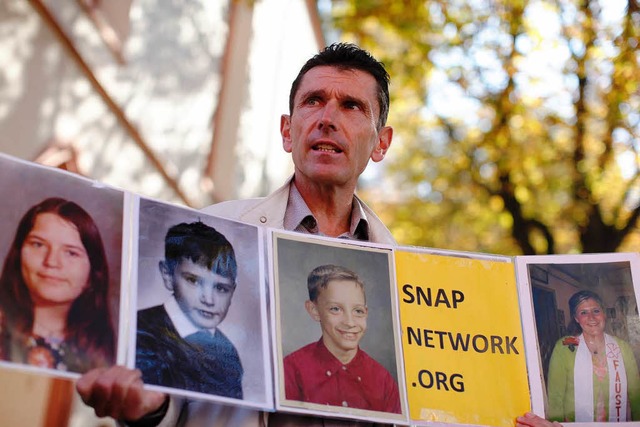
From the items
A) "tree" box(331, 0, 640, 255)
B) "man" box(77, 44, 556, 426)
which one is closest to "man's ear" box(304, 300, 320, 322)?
"man" box(77, 44, 556, 426)

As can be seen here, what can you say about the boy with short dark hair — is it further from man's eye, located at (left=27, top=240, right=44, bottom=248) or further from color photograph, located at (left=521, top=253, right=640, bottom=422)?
color photograph, located at (left=521, top=253, right=640, bottom=422)

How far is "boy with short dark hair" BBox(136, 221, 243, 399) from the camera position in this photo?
2.21m

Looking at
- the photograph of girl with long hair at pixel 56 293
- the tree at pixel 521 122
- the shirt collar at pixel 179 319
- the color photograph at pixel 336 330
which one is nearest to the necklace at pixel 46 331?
the photograph of girl with long hair at pixel 56 293

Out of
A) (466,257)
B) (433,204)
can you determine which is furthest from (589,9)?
(466,257)

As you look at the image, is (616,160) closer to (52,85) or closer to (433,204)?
(433,204)

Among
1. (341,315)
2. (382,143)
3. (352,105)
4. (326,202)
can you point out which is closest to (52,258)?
(341,315)

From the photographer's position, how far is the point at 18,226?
2.13 meters

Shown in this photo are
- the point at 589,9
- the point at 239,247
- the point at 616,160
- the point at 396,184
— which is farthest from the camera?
the point at 396,184

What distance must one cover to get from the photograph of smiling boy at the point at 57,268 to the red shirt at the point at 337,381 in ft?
1.75

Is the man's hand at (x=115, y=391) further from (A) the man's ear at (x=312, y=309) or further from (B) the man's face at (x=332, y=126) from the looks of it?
(B) the man's face at (x=332, y=126)

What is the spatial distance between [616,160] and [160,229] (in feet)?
34.8

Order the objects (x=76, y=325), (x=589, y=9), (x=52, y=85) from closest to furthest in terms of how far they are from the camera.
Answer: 1. (x=76, y=325)
2. (x=52, y=85)
3. (x=589, y=9)

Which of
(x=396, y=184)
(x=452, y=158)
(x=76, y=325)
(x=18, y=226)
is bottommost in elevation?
(x=76, y=325)

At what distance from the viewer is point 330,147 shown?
3025 millimetres
